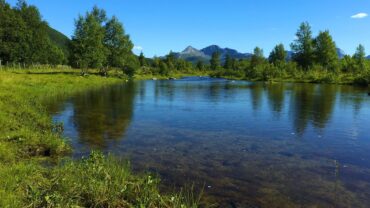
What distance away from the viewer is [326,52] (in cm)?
12631

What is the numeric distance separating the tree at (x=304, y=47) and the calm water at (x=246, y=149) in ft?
348

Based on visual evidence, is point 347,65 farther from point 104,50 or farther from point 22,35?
point 22,35

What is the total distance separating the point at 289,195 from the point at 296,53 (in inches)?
5432

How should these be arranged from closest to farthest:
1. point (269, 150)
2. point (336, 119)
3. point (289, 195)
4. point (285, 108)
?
1. point (289, 195)
2. point (269, 150)
3. point (336, 119)
4. point (285, 108)

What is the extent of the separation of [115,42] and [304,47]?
74.1m

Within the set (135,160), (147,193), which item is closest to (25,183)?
(147,193)

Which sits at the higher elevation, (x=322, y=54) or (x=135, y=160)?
(x=322, y=54)

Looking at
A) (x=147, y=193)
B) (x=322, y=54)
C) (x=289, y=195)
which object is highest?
(x=322, y=54)

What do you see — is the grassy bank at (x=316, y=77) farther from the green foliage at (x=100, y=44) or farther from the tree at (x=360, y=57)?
the green foliage at (x=100, y=44)

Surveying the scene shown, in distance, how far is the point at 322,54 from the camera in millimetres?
127375

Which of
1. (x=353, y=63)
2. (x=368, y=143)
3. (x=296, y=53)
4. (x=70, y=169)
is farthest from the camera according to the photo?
(x=296, y=53)

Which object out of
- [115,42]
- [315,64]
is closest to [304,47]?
[315,64]

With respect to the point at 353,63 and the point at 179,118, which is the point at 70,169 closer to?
the point at 179,118

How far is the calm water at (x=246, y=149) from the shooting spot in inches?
496
